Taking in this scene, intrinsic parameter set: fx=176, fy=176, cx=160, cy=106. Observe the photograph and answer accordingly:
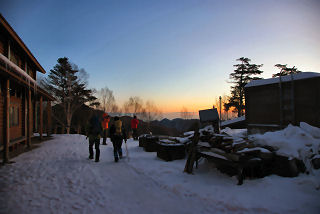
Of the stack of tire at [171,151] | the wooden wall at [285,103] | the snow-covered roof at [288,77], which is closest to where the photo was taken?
the stack of tire at [171,151]

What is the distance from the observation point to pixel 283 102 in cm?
993

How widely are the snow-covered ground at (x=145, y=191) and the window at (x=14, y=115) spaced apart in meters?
5.49

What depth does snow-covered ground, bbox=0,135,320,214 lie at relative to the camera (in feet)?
11.5

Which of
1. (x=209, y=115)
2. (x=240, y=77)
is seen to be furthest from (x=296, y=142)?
(x=240, y=77)

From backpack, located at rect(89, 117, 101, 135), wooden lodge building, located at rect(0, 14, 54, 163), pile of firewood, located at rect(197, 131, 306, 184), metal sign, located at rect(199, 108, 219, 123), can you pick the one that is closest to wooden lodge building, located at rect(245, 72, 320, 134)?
metal sign, located at rect(199, 108, 219, 123)

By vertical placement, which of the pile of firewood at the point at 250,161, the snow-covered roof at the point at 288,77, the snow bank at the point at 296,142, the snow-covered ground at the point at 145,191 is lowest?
the snow-covered ground at the point at 145,191

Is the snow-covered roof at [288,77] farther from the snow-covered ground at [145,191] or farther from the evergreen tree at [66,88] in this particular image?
the evergreen tree at [66,88]

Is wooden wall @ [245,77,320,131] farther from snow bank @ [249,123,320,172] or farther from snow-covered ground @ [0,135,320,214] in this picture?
snow-covered ground @ [0,135,320,214]

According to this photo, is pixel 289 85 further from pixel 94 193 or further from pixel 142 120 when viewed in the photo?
pixel 142 120

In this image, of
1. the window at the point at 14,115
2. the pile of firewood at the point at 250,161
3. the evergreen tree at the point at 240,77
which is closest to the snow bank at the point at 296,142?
the pile of firewood at the point at 250,161

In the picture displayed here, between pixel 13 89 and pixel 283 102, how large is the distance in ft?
51.2

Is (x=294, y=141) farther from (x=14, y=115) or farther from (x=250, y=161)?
(x=14, y=115)

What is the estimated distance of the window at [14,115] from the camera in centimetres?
1017

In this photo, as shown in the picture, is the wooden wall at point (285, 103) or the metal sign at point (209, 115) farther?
the wooden wall at point (285, 103)
